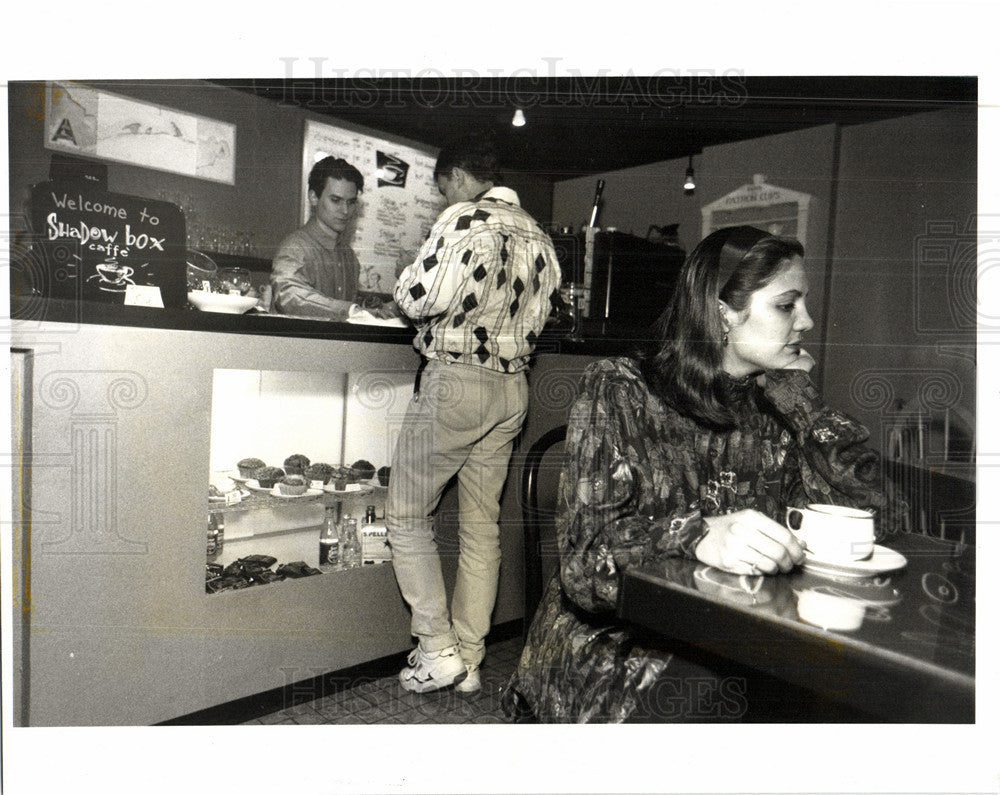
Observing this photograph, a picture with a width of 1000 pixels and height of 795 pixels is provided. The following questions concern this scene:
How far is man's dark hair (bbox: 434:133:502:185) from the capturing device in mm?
1337

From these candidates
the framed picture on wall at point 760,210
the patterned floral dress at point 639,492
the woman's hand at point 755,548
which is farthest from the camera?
the framed picture on wall at point 760,210

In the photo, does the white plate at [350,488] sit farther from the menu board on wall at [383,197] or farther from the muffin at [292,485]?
the menu board on wall at [383,197]

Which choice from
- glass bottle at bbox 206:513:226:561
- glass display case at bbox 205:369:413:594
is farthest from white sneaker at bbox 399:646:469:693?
glass bottle at bbox 206:513:226:561

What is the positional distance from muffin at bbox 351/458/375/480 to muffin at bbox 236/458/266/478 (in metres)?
0.21

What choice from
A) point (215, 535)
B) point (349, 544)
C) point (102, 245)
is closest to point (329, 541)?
point (349, 544)

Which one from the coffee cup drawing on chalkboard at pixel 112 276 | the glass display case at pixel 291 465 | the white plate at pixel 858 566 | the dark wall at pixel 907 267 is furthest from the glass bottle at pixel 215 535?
the dark wall at pixel 907 267

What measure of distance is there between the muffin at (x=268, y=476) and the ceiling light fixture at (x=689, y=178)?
1.05 metres

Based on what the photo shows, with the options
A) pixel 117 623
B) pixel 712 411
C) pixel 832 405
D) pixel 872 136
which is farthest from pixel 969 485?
pixel 117 623

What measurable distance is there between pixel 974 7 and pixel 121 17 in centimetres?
134

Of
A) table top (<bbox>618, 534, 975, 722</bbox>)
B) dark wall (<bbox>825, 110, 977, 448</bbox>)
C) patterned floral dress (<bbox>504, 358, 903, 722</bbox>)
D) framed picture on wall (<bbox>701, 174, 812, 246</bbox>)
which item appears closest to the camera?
table top (<bbox>618, 534, 975, 722</bbox>)

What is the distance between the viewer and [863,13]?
1.00 meters

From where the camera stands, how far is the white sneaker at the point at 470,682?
1.57m

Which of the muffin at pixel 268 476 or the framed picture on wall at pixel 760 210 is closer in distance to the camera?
the framed picture on wall at pixel 760 210

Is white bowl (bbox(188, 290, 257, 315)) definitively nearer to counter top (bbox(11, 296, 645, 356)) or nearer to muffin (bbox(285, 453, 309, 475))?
counter top (bbox(11, 296, 645, 356))
